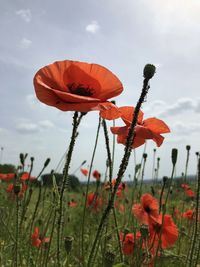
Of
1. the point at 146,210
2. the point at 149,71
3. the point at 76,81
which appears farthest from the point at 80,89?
the point at 146,210

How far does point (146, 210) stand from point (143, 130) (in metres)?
1.60

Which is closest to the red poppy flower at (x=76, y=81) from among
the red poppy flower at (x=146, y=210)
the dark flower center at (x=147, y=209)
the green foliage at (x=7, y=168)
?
the red poppy flower at (x=146, y=210)

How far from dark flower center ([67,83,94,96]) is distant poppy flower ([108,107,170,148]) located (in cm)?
18

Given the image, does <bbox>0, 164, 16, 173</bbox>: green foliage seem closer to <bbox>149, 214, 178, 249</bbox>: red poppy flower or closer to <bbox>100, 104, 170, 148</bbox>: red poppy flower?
<bbox>149, 214, 178, 249</bbox>: red poppy flower

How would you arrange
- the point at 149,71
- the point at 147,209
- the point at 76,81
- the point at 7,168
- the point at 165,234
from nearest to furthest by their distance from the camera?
the point at 149,71
the point at 76,81
the point at 165,234
the point at 147,209
the point at 7,168


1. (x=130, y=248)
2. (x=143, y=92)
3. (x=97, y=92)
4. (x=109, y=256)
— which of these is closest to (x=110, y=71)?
(x=97, y=92)

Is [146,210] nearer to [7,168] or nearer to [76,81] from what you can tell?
[76,81]

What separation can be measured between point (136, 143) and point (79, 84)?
401mm

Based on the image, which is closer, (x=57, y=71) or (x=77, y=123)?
(x=77, y=123)

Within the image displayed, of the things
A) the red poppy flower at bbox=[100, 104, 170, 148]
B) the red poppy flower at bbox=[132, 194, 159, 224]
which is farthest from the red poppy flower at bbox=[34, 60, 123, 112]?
the red poppy flower at bbox=[132, 194, 159, 224]

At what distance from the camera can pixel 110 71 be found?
1.53 metres

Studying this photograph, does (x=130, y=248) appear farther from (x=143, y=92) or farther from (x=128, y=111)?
(x=143, y=92)

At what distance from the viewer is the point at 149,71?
121 cm

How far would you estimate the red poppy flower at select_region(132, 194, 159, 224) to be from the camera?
2.96 m
